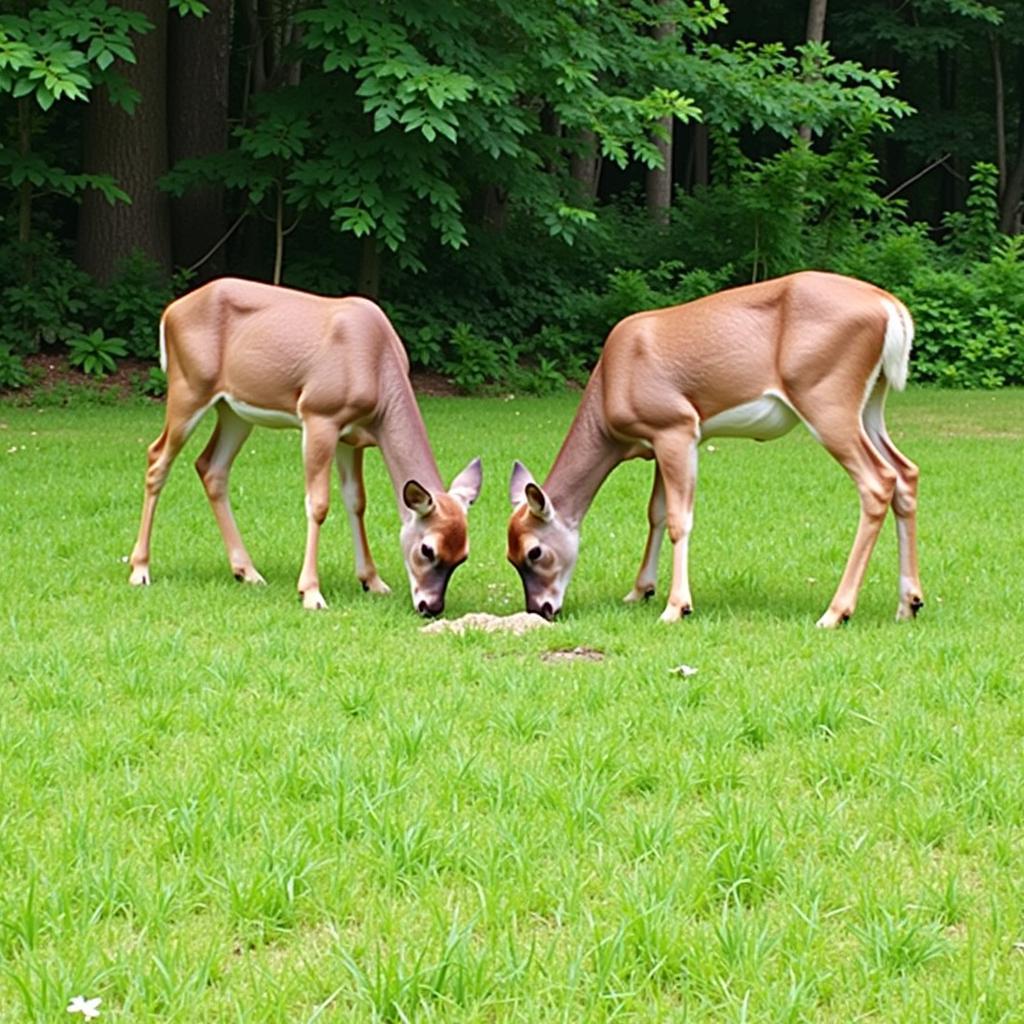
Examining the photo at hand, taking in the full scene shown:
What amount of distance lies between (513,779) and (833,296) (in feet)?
12.6

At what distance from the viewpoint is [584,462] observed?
7898 mm

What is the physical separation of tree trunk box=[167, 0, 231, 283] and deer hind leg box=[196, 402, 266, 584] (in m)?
12.6

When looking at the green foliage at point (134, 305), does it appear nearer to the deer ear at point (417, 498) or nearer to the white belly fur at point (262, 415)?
the white belly fur at point (262, 415)

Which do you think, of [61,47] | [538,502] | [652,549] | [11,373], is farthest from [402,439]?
[11,373]

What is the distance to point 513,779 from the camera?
14.5 feet

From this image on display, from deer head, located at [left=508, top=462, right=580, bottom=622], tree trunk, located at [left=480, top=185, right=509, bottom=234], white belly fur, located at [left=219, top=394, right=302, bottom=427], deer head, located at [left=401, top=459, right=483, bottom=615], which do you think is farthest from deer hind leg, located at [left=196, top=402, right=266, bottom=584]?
tree trunk, located at [left=480, top=185, right=509, bottom=234]

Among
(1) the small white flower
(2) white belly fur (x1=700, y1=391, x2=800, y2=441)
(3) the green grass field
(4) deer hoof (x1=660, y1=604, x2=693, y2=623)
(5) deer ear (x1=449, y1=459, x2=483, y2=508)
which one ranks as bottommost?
(4) deer hoof (x1=660, y1=604, x2=693, y2=623)

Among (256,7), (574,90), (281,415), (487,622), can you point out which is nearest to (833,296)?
(487,622)

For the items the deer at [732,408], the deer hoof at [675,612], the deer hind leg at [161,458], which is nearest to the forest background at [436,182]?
Answer: the deer hind leg at [161,458]

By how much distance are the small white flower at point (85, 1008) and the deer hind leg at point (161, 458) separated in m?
5.16

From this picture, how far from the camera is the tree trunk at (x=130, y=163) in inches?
768

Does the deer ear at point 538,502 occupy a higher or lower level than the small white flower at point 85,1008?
higher

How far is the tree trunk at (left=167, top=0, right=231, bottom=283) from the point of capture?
20.8 meters

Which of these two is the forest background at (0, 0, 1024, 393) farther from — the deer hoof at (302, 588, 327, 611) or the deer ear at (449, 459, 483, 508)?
the deer hoof at (302, 588, 327, 611)
